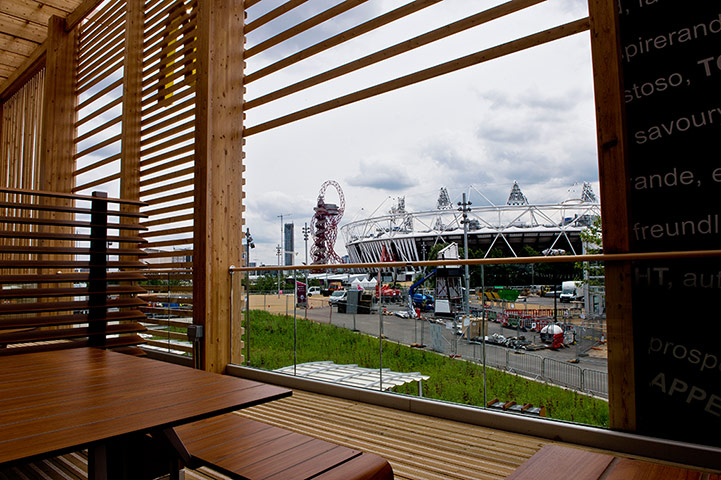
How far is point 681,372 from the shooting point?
2.05m

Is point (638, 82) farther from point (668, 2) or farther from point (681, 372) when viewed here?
point (681, 372)

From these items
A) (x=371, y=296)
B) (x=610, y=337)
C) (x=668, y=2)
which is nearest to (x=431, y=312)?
(x=371, y=296)

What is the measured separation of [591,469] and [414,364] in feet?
7.33

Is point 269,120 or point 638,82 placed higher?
point 269,120

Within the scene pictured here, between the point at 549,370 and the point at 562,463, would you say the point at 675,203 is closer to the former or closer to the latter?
the point at 549,370

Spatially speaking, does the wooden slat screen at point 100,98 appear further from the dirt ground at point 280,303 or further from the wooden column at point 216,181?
the dirt ground at point 280,303

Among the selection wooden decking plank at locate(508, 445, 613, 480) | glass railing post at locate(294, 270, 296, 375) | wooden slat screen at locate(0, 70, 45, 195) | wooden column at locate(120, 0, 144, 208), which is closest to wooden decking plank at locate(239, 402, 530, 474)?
glass railing post at locate(294, 270, 296, 375)

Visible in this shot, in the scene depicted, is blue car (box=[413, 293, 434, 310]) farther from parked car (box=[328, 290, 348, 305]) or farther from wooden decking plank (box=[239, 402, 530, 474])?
wooden decking plank (box=[239, 402, 530, 474])

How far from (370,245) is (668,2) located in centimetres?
5907

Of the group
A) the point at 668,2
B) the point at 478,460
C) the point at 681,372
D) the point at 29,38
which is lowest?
the point at 478,460

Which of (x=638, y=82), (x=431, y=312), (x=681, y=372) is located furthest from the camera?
(x=431, y=312)

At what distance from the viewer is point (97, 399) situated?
3.85ft

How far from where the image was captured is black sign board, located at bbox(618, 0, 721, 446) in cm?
201

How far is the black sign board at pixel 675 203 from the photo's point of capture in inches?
79.1
